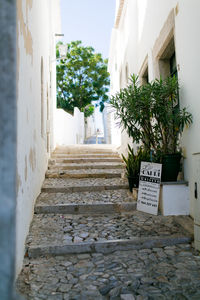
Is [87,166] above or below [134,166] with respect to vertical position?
below

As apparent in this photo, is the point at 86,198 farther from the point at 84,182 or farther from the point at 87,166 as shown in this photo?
the point at 87,166

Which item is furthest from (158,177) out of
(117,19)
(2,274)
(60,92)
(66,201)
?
(60,92)

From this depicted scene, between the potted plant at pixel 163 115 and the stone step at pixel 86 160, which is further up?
the potted plant at pixel 163 115

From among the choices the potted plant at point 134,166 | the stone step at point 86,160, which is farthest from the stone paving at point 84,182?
the stone step at point 86,160

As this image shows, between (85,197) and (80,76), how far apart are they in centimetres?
1843

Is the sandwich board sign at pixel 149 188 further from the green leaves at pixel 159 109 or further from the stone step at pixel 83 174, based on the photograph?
the stone step at pixel 83 174

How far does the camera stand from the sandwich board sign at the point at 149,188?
359 centimetres

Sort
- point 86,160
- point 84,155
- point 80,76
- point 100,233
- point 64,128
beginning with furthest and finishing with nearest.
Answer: point 80,76 < point 64,128 < point 84,155 < point 86,160 < point 100,233

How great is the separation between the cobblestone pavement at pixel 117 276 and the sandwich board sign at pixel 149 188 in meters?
0.98

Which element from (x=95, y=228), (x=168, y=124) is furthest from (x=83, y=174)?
(x=168, y=124)

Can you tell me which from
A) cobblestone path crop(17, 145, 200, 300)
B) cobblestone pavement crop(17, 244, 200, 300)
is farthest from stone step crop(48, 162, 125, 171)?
cobblestone pavement crop(17, 244, 200, 300)

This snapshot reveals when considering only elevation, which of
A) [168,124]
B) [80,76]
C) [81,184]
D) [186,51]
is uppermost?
[80,76]

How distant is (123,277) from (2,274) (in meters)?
1.89

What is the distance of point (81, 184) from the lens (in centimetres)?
478
